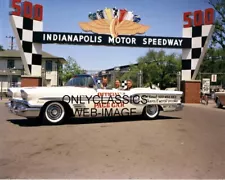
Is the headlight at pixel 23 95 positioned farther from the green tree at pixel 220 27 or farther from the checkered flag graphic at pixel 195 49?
the green tree at pixel 220 27

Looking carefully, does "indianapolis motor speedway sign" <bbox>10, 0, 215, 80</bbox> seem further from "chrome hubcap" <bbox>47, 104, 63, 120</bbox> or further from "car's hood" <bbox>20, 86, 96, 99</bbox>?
"chrome hubcap" <bbox>47, 104, 63, 120</bbox>

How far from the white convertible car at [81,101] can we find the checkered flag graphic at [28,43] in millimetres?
10577

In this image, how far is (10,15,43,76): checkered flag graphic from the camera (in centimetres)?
1802

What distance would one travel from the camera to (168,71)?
49750mm

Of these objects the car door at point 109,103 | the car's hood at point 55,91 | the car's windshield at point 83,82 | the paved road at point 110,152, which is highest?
the car's windshield at point 83,82

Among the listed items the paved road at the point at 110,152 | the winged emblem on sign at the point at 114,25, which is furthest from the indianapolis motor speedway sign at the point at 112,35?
the paved road at the point at 110,152

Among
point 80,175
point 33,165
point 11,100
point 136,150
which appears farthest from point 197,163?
point 11,100

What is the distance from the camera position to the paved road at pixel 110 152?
386 centimetres

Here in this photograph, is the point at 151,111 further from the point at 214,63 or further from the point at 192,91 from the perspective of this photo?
the point at 214,63

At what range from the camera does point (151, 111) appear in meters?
9.35

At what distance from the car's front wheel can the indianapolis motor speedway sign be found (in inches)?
449

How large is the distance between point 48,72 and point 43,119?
110 feet

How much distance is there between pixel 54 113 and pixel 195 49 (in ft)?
45.8

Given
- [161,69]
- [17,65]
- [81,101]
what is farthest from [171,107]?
[161,69]
